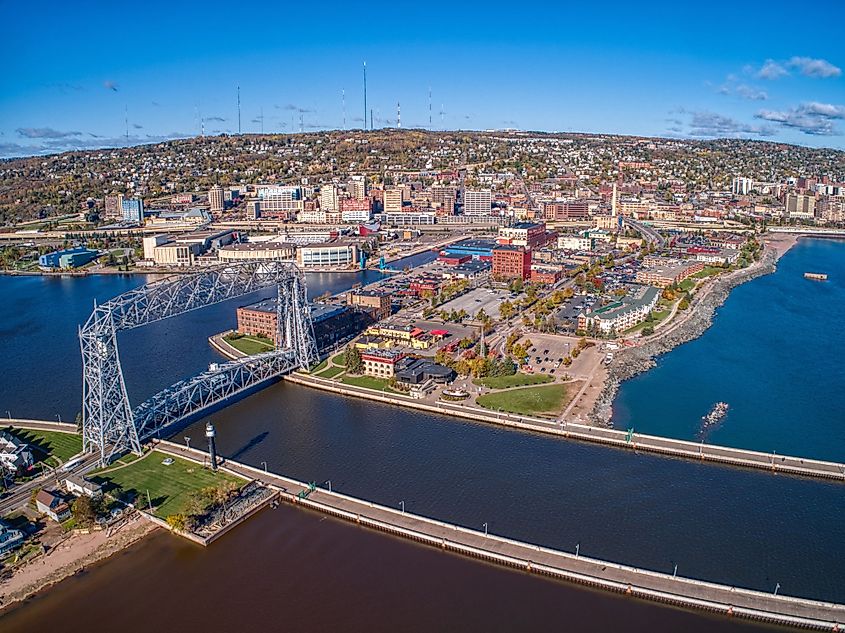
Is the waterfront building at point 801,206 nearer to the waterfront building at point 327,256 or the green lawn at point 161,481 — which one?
the waterfront building at point 327,256

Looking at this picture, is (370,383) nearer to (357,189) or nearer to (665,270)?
(665,270)

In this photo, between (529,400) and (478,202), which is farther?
(478,202)

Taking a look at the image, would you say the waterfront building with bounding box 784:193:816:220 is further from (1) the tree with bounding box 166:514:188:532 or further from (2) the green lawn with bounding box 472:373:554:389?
(1) the tree with bounding box 166:514:188:532

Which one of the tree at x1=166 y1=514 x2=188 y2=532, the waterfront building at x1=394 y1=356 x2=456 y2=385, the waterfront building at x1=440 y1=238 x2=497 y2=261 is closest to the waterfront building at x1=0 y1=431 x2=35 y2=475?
the tree at x1=166 y1=514 x2=188 y2=532

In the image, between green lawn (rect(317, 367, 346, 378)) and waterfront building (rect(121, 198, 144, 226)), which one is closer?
green lawn (rect(317, 367, 346, 378))

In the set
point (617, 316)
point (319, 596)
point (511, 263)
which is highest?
point (511, 263)

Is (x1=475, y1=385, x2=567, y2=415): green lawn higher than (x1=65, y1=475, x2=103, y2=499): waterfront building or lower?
higher

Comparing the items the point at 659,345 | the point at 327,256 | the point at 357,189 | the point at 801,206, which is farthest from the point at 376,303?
the point at 801,206

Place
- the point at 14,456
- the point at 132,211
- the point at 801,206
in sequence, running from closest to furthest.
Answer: the point at 14,456
the point at 132,211
the point at 801,206
